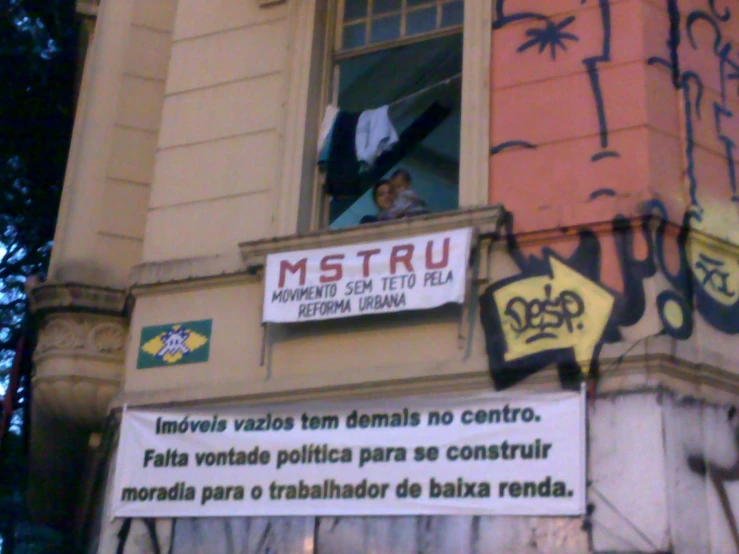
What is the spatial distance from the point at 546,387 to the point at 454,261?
1119 millimetres

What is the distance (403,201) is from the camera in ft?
30.5

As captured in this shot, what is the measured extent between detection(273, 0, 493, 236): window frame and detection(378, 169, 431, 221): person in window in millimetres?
536

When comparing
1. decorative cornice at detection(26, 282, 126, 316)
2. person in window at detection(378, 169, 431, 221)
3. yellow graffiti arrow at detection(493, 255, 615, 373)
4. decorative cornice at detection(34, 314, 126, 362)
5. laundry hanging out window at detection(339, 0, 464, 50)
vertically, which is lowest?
yellow graffiti arrow at detection(493, 255, 615, 373)

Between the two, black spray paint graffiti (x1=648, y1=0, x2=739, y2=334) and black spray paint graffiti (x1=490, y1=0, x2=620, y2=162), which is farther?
black spray paint graffiti (x1=490, y1=0, x2=620, y2=162)

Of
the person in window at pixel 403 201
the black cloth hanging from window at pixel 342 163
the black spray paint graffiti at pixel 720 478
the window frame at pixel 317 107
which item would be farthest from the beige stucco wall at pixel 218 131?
the black spray paint graffiti at pixel 720 478

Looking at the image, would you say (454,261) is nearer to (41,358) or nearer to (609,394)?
(609,394)

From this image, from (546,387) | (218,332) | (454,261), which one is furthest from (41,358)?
(546,387)

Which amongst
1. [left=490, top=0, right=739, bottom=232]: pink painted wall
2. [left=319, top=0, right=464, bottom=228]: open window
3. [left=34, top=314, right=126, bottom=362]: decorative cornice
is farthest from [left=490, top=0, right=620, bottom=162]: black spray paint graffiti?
[left=34, top=314, right=126, bottom=362]: decorative cornice

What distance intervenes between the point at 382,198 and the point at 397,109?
922 mm

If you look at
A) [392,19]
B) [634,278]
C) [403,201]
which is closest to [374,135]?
[403,201]

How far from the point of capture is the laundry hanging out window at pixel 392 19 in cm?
991

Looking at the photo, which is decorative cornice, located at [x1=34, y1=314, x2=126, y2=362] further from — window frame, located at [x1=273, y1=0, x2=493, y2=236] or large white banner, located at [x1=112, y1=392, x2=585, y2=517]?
window frame, located at [x1=273, y1=0, x2=493, y2=236]

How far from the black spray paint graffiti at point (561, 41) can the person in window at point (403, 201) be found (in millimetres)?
778

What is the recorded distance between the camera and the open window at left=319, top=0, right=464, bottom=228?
9.60 meters
